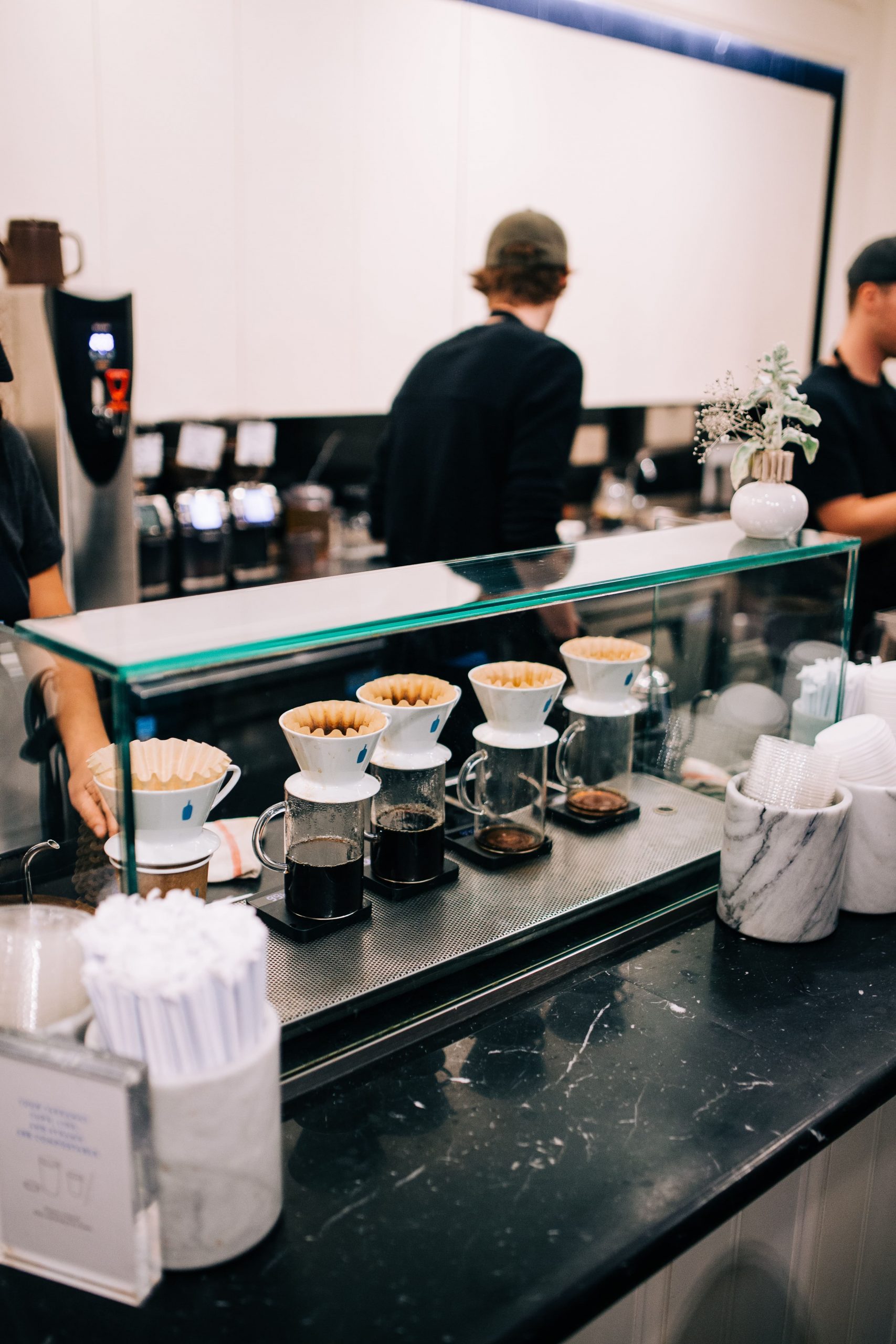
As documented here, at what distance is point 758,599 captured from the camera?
1.78m

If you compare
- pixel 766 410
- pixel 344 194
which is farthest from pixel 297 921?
pixel 344 194

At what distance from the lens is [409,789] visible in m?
1.36

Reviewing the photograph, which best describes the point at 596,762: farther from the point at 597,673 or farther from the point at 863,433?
the point at 863,433

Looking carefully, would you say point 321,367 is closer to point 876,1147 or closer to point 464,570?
point 464,570

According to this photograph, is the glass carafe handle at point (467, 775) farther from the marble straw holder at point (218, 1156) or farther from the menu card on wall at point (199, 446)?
the menu card on wall at point (199, 446)

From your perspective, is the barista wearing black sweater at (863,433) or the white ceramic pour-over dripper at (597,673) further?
the barista wearing black sweater at (863,433)

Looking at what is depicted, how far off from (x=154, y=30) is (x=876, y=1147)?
3001 mm

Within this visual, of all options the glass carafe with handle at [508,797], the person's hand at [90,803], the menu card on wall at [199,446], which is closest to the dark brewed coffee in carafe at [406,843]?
the glass carafe with handle at [508,797]

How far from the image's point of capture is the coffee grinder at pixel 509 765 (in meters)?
1.42

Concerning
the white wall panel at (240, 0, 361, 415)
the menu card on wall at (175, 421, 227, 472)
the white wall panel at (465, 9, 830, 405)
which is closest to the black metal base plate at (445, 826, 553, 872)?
the menu card on wall at (175, 421, 227, 472)

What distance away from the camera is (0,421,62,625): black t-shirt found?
1697 millimetres

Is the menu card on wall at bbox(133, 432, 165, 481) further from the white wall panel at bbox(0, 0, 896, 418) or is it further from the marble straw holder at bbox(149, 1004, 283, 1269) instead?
the marble straw holder at bbox(149, 1004, 283, 1269)

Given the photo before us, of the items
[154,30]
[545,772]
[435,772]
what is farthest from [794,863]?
[154,30]

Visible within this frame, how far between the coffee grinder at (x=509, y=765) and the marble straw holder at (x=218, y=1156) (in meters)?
0.58
